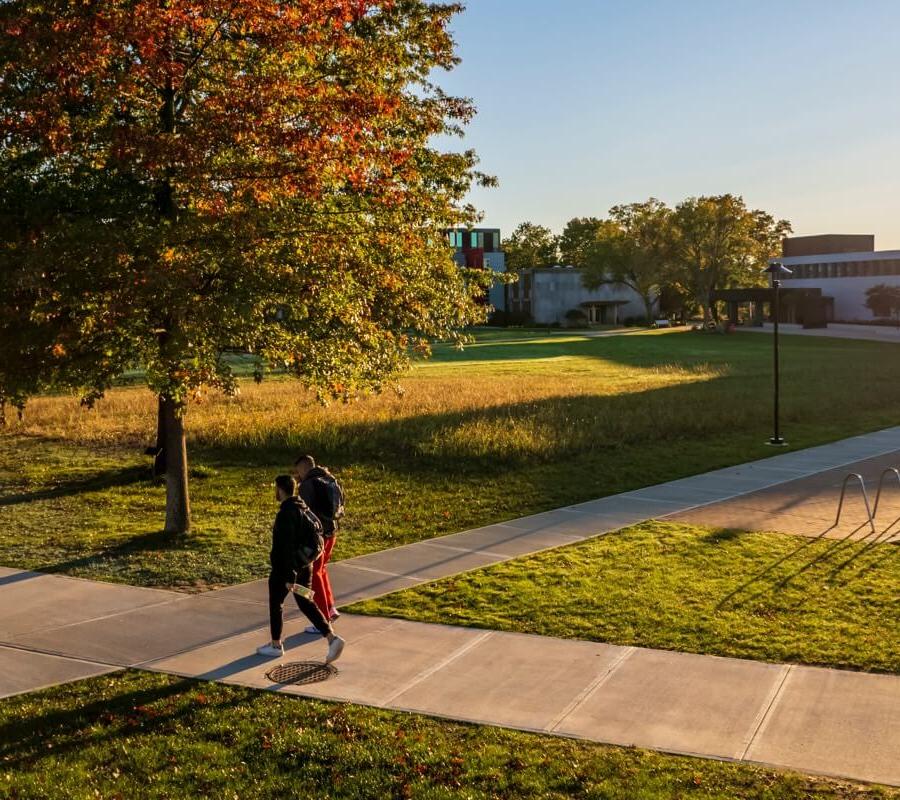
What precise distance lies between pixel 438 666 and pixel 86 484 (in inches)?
446

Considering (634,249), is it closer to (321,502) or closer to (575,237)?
(575,237)

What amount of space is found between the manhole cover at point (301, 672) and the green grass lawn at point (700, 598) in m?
1.52

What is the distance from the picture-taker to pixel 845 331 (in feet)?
278

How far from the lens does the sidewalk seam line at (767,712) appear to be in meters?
6.67

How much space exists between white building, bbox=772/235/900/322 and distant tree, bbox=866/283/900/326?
2364 mm

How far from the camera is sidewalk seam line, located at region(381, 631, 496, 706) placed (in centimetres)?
768

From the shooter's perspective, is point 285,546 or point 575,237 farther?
point 575,237

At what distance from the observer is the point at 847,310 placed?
10219cm

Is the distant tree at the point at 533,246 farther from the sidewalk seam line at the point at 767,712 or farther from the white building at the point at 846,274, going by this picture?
the sidewalk seam line at the point at 767,712

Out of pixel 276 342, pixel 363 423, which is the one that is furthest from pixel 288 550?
pixel 363 423

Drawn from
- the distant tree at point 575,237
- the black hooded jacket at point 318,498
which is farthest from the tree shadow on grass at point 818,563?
the distant tree at point 575,237

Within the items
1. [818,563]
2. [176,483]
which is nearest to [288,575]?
[176,483]

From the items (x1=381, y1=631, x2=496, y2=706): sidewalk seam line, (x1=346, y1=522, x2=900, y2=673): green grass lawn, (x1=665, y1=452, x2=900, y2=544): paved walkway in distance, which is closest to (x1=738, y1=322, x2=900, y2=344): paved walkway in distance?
(x1=665, y1=452, x2=900, y2=544): paved walkway in distance

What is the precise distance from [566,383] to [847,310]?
2928 inches
